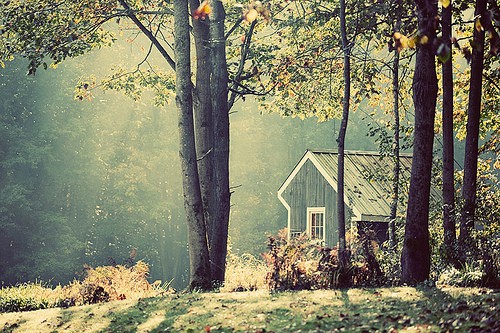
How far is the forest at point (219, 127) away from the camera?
1256 centimetres

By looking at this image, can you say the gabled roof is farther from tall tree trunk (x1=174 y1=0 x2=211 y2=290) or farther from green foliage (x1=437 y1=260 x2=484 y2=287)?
green foliage (x1=437 y1=260 x2=484 y2=287)

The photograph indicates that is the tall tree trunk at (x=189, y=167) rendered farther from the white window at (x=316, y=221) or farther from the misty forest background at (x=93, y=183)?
the misty forest background at (x=93, y=183)

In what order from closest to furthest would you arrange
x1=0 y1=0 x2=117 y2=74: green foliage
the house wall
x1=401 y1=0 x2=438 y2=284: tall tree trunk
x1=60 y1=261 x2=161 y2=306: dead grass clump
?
x1=401 y1=0 x2=438 y2=284: tall tree trunk < x1=60 y1=261 x2=161 y2=306: dead grass clump < x1=0 y1=0 x2=117 y2=74: green foliage < the house wall

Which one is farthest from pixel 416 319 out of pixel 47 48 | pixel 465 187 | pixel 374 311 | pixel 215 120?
pixel 47 48

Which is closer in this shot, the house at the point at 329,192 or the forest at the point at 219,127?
the forest at the point at 219,127

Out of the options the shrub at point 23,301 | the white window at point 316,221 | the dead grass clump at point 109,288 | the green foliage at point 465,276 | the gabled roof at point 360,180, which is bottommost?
the shrub at point 23,301

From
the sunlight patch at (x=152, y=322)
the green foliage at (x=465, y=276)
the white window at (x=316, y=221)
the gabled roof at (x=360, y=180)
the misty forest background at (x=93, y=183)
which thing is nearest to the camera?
the sunlight patch at (x=152, y=322)

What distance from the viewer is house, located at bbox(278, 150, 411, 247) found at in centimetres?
2717

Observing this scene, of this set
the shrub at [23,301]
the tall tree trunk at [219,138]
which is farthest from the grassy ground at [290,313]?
the tall tree trunk at [219,138]

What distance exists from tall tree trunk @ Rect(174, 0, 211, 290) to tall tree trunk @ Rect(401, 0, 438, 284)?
408 cm

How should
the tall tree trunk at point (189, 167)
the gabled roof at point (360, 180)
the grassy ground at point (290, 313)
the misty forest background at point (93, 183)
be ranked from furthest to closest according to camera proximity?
the misty forest background at point (93, 183) < the gabled roof at point (360, 180) < the tall tree trunk at point (189, 167) < the grassy ground at point (290, 313)

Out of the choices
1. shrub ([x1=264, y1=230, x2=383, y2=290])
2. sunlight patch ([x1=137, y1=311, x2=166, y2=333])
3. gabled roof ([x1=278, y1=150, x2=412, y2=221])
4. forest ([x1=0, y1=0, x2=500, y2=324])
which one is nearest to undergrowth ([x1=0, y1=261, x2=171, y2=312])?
forest ([x1=0, y1=0, x2=500, y2=324])

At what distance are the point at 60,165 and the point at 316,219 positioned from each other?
1887 cm

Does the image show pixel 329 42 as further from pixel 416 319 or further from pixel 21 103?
pixel 21 103
